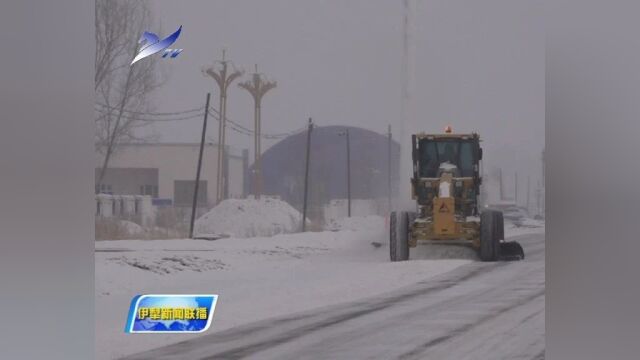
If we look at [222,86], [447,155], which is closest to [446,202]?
[447,155]

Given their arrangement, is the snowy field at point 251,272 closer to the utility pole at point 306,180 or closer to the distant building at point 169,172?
the utility pole at point 306,180

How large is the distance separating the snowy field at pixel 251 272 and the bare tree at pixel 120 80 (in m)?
0.52

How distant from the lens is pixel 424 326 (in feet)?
14.1

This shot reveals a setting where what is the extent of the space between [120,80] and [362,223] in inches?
52.1

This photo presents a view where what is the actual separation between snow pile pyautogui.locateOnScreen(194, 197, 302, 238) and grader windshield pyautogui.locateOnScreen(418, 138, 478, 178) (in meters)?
0.63

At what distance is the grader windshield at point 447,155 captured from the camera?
14.4 ft

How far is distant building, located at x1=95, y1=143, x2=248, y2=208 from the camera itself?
4473 millimetres

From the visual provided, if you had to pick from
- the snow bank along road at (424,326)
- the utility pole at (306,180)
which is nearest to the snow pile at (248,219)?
the utility pole at (306,180)

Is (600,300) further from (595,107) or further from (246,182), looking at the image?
(246,182)

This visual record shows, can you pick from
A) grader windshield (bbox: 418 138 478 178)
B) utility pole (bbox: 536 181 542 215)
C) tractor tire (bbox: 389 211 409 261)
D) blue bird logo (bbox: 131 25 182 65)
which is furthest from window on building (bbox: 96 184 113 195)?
utility pole (bbox: 536 181 542 215)

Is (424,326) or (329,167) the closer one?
(424,326)

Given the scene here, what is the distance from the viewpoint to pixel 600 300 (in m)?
3.99

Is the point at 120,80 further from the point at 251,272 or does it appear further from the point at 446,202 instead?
the point at 446,202

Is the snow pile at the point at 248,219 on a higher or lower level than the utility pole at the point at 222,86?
lower
